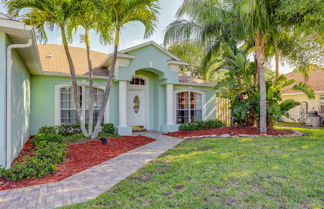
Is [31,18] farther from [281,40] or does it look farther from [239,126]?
[281,40]

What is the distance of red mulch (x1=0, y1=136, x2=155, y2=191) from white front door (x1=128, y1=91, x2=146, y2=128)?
147 inches

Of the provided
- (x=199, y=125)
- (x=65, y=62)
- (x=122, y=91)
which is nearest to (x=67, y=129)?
(x=122, y=91)

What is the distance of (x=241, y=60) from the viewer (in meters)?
9.84

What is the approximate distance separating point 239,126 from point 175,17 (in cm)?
732

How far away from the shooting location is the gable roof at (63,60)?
32.4 feet

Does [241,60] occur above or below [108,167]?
above

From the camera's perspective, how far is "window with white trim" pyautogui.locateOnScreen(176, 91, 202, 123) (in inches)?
492

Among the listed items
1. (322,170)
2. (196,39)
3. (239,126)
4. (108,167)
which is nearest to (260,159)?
(322,170)

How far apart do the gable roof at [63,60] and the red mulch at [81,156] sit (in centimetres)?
407

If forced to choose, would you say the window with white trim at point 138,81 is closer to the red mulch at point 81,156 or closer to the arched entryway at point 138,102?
the arched entryway at point 138,102

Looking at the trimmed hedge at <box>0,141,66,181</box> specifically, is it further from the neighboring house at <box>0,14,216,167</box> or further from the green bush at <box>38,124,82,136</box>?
the green bush at <box>38,124,82,136</box>

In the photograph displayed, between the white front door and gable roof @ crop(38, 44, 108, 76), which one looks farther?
the white front door

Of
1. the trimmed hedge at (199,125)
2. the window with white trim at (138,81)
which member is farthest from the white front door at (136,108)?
the trimmed hedge at (199,125)

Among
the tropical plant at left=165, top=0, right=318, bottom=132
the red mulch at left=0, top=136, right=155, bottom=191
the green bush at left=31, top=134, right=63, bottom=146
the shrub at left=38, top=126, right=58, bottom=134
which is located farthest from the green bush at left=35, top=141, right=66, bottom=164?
the tropical plant at left=165, top=0, right=318, bottom=132
